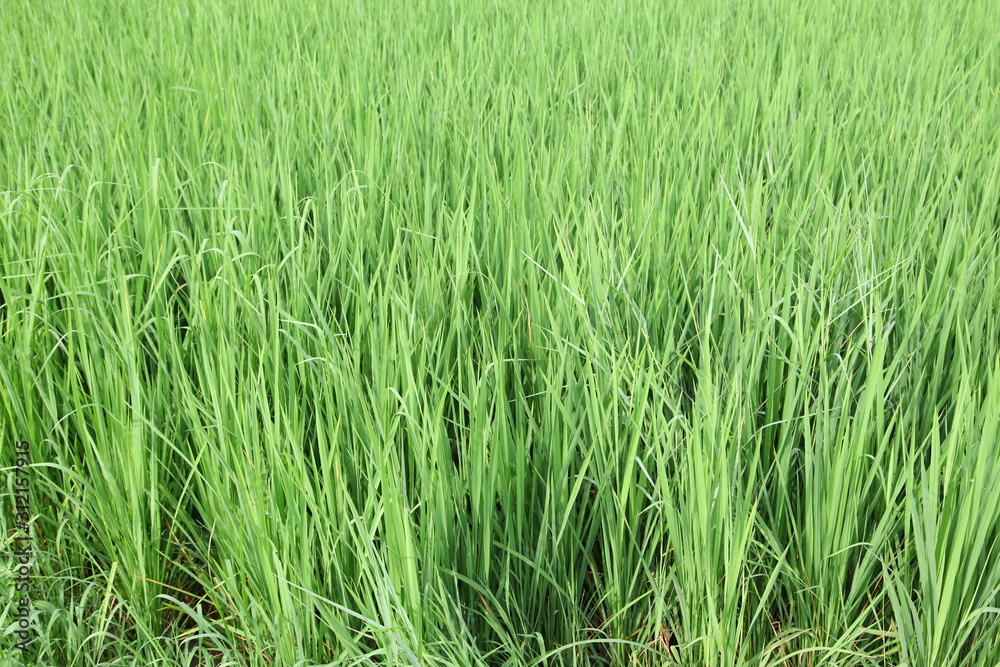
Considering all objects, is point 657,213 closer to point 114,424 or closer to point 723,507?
point 723,507

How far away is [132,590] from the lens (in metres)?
0.87

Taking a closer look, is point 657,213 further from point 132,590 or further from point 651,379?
point 132,590

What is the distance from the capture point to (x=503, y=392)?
2.64 feet

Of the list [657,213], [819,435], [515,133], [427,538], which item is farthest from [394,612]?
[515,133]

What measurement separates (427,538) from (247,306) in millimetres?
473

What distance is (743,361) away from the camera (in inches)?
35.0

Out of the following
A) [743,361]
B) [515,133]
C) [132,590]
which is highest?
[515,133]

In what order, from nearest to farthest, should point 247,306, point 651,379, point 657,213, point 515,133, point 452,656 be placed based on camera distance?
1. point 452,656
2. point 651,379
3. point 247,306
4. point 657,213
5. point 515,133

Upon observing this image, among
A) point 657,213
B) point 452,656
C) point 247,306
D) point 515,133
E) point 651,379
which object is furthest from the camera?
point 515,133

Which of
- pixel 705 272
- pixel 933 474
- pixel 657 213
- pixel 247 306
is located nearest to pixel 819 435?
pixel 933 474

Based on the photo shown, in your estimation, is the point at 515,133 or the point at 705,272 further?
the point at 515,133

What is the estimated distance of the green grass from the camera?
0.76m

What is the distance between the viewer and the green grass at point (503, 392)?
76cm

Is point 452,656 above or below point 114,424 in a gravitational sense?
below
